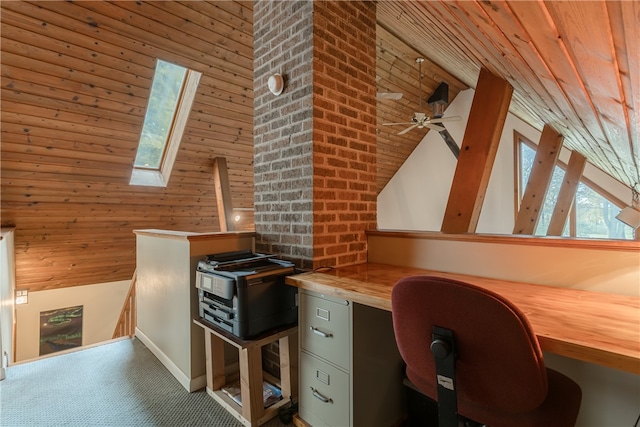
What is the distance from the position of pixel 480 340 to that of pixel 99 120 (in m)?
3.87

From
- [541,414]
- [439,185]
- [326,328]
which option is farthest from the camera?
[439,185]

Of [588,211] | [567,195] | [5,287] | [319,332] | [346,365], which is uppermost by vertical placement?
[567,195]

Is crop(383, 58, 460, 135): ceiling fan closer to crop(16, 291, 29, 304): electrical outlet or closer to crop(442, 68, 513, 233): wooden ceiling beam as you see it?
crop(442, 68, 513, 233): wooden ceiling beam

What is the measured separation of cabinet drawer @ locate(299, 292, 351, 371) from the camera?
147 centimetres

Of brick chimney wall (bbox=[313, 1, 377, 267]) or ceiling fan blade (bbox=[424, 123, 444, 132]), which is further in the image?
ceiling fan blade (bbox=[424, 123, 444, 132])

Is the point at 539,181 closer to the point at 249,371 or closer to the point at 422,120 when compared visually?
the point at 422,120

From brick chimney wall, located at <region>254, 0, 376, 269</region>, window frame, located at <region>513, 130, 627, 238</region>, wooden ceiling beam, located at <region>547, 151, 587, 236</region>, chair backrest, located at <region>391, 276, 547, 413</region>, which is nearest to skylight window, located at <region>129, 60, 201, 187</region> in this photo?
brick chimney wall, located at <region>254, 0, 376, 269</region>

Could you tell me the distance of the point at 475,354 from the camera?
0.88 metres

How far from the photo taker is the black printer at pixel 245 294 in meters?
1.66

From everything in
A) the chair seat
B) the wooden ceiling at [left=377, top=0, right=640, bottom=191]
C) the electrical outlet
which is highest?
the wooden ceiling at [left=377, top=0, right=640, bottom=191]

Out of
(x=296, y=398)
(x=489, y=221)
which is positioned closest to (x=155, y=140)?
(x=296, y=398)

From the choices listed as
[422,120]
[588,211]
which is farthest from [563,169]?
[422,120]

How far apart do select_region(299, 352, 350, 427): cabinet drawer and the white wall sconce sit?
1.67 meters

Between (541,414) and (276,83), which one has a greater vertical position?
(276,83)
